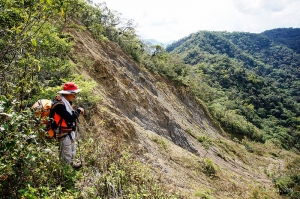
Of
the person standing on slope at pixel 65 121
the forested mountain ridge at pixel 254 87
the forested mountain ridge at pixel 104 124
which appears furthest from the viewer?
the forested mountain ridge at pixel 254 87

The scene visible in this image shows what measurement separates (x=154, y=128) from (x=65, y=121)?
13.2 meters

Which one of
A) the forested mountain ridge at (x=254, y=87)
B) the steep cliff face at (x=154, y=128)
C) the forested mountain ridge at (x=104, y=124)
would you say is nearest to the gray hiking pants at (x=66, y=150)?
the forested mountain ridge at (x=104, y=124)

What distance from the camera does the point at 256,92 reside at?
3014 inches

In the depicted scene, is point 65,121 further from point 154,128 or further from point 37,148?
point 154,128

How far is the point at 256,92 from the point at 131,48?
63.7 m

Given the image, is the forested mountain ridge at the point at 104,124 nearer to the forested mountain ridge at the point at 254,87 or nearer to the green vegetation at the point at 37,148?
the green vegetation at the point at 37,148

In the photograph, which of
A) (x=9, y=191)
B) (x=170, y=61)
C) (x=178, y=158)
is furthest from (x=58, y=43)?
(x=170, y=61)

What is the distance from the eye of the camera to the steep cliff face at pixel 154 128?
9.86 m

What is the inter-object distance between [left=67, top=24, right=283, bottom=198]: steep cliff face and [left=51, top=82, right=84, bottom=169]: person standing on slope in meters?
1.27

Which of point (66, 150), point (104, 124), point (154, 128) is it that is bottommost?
point (154, 128)

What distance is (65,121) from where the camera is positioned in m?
3.88

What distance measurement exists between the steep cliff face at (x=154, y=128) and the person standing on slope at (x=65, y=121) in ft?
4.16

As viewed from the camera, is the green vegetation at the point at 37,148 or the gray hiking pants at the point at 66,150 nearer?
the green vegetation at the point at 37,148

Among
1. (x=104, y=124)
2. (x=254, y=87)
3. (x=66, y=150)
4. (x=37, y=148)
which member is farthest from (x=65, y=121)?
(x=254, y=87)
